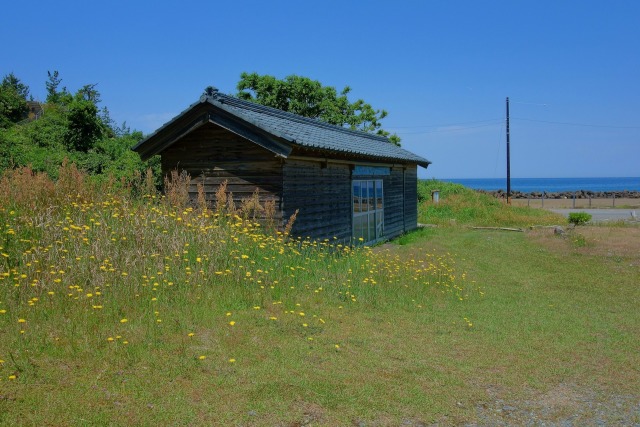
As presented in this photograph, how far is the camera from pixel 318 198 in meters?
12.7

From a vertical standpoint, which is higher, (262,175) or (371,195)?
(262,175)

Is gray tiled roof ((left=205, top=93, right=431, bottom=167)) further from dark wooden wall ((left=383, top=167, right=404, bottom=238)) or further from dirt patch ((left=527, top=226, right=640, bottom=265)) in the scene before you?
dirt patch ((left=527, top=226, right=640, bottom=265))

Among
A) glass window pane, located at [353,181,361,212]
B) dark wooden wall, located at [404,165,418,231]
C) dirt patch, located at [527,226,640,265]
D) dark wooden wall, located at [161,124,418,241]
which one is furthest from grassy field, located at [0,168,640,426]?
A: dark wooden wall, located at [404,165,418,231]

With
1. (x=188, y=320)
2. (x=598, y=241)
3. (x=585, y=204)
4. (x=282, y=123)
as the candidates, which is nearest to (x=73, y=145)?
(x=282, y=123)

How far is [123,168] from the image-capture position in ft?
55.1

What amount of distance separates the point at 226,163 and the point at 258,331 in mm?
6267

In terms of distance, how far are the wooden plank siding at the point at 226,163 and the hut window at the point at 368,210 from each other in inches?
170

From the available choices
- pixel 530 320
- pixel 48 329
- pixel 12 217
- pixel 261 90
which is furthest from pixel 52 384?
pixel 261 90

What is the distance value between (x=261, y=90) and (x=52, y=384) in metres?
27.9

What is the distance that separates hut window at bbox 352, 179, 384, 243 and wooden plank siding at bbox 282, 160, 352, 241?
68cm

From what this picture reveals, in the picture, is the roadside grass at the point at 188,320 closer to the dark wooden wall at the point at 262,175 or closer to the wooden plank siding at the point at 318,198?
the dark wooden wall at the point at 262,175

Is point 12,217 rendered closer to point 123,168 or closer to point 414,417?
point 414,417

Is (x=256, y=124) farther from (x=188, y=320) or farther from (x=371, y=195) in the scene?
(x=371, y=195)

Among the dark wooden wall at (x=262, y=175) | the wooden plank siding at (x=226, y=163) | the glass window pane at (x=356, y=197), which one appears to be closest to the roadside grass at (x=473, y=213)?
the glass window pane at (x=356, y=197)
